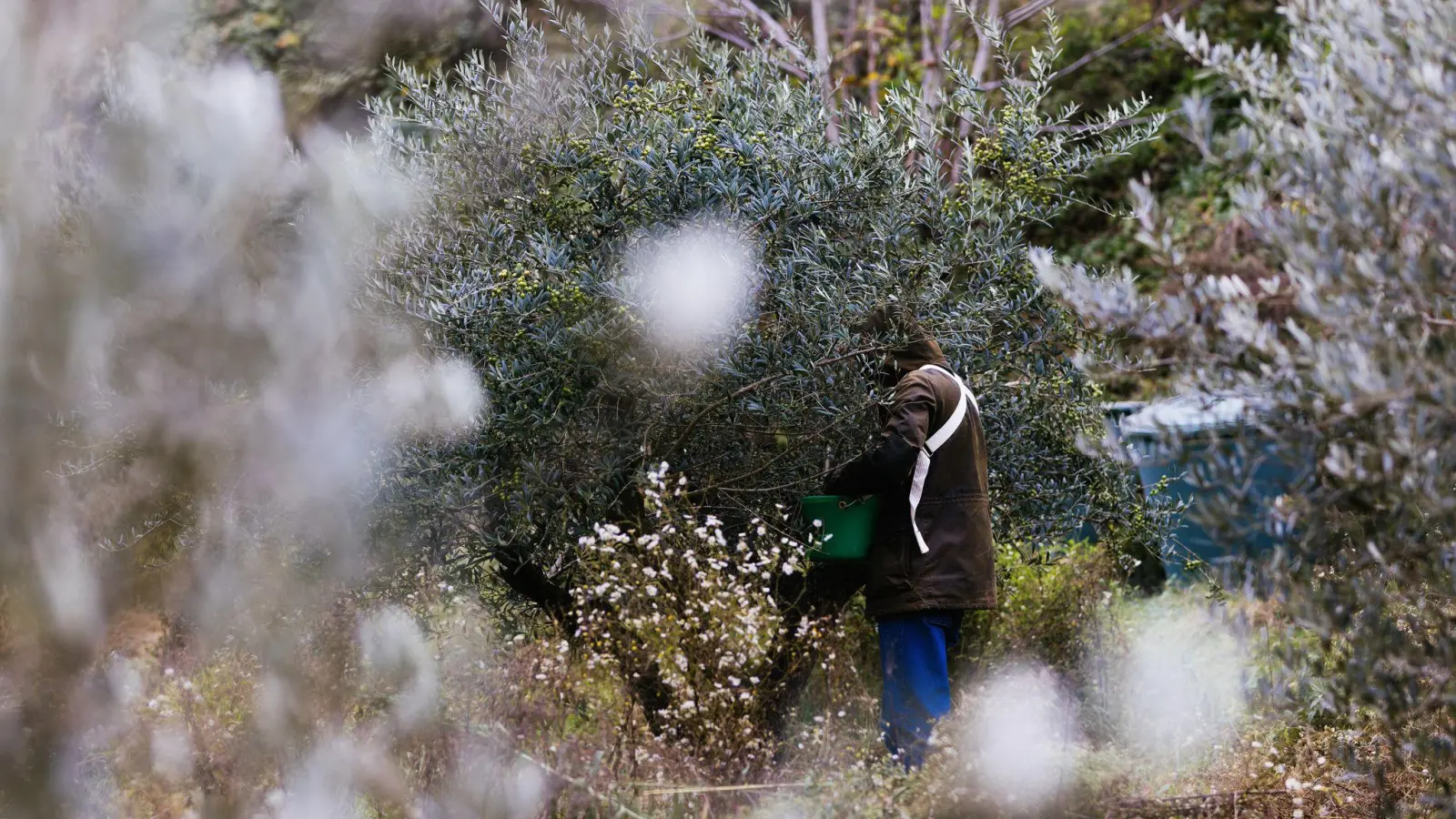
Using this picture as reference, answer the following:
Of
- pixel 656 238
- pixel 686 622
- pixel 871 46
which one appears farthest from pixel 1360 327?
pixel 871 46

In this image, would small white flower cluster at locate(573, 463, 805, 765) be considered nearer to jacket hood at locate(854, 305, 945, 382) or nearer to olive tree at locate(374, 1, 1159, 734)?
olive tree at locate(374, 1, 1159, 734)

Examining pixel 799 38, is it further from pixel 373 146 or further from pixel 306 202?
pixel 306 202

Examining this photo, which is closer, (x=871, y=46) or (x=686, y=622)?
(x=686, y=622)

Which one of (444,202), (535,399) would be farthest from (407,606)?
(444,202)

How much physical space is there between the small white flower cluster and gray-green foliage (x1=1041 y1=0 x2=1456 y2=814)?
1783 mm

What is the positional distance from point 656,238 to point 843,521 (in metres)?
1.27

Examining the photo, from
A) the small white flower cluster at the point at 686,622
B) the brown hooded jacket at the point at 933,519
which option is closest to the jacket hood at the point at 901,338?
the brown hooded jacket at the point at 933,519

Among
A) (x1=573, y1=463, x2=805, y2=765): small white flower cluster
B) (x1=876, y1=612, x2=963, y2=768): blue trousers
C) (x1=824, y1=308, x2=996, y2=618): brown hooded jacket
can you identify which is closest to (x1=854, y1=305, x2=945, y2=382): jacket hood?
(x1=824, y1=308, x2=996, y2=618): brown hooded jacket

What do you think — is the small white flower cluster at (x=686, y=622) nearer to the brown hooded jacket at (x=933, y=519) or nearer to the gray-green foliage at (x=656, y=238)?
the gray-green foliage at (x=656, y=238)

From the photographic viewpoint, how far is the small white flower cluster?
4141mm

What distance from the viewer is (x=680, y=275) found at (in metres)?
4.40

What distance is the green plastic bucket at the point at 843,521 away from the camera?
446 cm

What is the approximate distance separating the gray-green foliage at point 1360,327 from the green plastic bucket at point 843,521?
169cm

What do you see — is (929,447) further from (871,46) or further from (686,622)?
(871,46)
